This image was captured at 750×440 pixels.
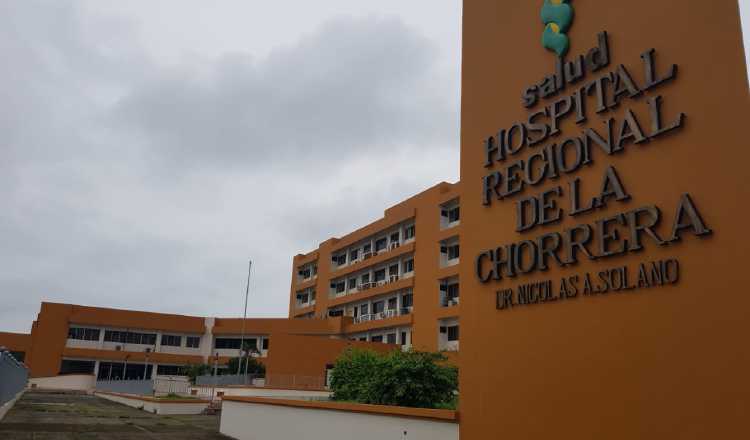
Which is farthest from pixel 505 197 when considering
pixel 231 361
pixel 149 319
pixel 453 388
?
pixel 149 319

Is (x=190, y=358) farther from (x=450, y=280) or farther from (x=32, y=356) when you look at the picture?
(x=450, y=280)

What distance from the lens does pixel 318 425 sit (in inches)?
592

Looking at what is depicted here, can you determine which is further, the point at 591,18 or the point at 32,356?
the point at 32,356

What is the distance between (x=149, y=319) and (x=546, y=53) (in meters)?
57.0

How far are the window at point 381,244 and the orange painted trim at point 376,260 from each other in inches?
59.5

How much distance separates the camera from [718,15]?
783 cm

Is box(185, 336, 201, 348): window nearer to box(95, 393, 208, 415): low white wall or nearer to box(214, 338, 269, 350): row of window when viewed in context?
box(214, 338, 269, 350): row of window

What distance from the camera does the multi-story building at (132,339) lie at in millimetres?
55469

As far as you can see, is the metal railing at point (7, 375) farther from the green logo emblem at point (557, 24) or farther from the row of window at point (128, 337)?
the row of window at point (128, 337)

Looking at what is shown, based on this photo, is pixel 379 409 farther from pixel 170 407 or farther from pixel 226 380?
pixel 226 380

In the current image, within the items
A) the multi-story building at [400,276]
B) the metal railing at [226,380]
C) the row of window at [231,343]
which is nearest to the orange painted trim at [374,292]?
the multi-story building at [400,276]

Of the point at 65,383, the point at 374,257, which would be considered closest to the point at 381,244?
the point at 374,257

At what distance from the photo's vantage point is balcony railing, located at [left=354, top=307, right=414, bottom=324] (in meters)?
43.2

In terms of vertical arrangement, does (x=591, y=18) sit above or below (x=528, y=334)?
above
